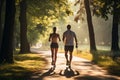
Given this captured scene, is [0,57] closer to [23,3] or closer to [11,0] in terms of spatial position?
[11,0]

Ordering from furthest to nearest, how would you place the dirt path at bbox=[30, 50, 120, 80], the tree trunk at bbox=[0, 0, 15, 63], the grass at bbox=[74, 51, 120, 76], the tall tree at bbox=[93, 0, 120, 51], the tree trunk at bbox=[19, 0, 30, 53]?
the tree trunk at bbox=[19, 0, 30, 53] < the tall tree at bbox=[93, 0, 120, 51] < the tree trunk at bbox=[0, 0, 15, 63] < the grass at bbox=[74, 51, 120, 76] < the dirt path at bbox=[30, 50, 120, 80]

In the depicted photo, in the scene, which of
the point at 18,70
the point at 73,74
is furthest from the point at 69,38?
the point at 18,70

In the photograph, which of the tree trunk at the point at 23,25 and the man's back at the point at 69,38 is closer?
the man's back at the point at 69,38

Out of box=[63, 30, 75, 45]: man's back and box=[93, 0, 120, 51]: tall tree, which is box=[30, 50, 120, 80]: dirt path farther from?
box=[93, 0, 120, 51]: tall tree

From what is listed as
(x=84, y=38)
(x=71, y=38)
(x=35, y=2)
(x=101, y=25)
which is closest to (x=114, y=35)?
(x=35, y=2)

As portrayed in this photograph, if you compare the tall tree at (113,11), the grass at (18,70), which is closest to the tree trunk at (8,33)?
the grass at (18,70)

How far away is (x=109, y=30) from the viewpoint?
102875 mm

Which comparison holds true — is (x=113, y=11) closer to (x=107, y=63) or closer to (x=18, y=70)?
(x=107, y=63)

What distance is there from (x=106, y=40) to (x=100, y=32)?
196 inches

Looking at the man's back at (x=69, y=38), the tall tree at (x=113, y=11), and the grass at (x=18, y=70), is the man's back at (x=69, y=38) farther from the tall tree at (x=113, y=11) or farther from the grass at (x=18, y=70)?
the tall tree at (x=113, y=11)

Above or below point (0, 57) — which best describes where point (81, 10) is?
above

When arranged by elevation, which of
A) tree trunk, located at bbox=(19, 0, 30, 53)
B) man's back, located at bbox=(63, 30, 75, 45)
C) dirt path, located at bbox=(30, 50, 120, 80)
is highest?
tree trunk, located at bbox=(19, 0, 30, 53)

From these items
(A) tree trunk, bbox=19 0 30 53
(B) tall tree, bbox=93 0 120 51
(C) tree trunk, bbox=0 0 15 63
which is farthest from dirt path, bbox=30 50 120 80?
(A) tree trunk, bbox=19 0 30 53

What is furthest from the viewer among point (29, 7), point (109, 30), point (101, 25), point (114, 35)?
point (101, 25)
